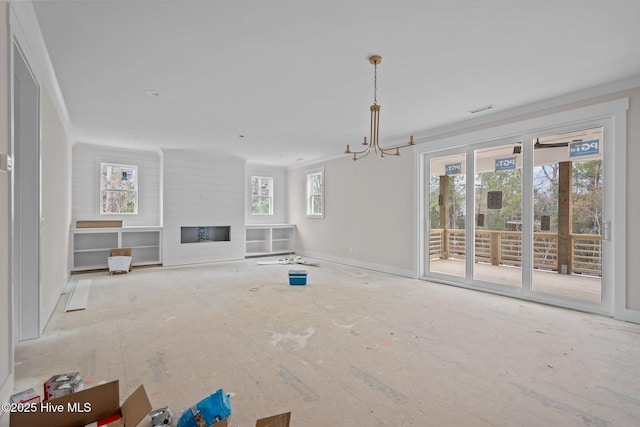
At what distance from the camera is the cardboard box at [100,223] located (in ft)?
20.3

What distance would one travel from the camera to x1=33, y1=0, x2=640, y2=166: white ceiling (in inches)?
90.8

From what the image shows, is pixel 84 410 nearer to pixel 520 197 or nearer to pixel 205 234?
pixel 520 197

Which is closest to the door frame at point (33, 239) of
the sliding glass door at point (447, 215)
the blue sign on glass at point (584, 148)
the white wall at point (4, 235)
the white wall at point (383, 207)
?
the white wall at point (4, 235)

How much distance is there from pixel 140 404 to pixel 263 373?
3.05ft

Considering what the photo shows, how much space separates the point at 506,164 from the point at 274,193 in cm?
634

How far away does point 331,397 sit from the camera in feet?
6.73

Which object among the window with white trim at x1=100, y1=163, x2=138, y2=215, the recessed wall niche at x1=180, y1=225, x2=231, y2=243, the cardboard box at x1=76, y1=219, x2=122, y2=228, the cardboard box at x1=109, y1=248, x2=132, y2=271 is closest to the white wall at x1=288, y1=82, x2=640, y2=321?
the recessed wall niche at x1=180, y1=225, x2=231, y2=243

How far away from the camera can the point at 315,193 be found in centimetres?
863

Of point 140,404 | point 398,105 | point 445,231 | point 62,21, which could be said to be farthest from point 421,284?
point 62,21

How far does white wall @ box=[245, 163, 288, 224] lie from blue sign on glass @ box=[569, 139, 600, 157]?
7.06m

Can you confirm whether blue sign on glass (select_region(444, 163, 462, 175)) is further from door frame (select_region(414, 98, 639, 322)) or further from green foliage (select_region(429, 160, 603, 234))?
door frame (select_region(414, 98, 639, 322))

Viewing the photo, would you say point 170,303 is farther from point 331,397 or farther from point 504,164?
point 504,164

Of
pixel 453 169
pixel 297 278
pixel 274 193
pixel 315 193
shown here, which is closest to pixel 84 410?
pixel 297 278

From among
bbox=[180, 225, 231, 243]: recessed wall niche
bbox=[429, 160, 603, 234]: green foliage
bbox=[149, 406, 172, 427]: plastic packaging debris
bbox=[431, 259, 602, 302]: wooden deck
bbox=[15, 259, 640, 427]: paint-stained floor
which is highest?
bbox=[429, 160, 603, 234]: green foliage
